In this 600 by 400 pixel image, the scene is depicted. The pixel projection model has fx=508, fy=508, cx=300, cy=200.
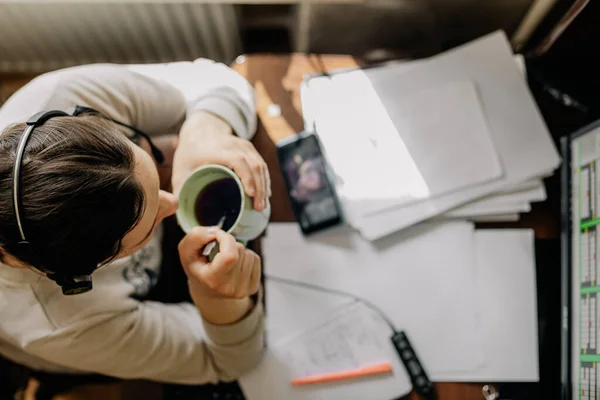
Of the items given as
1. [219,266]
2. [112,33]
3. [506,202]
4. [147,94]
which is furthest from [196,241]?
[112,33]

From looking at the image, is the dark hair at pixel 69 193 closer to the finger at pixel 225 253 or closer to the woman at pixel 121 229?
the woman at pixel 121 229

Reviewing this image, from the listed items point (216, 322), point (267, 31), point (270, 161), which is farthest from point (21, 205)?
point (267, 31)

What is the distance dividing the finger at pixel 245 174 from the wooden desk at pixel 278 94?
0.58 feet

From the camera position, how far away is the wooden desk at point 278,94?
2.65 feet

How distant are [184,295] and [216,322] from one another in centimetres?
12

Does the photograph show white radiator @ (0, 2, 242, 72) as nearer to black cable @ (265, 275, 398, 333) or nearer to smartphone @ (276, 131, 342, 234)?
smartphone @ (276, 131, 342, 234)

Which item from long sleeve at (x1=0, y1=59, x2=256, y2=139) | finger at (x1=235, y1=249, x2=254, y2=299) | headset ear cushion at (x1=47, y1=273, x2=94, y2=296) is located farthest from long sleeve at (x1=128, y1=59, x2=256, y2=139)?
headset ear cushion at (x1=47, y1=273, x2=94, y2=296)

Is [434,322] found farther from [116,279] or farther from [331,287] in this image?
[116,279]

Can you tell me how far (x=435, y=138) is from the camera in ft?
2.62

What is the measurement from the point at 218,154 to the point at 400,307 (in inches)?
14.6

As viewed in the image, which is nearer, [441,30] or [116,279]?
[116,279]

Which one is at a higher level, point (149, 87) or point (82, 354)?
point (149, 87)

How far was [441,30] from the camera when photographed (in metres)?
1.09

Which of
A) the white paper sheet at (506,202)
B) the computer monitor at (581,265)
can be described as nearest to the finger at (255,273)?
the white paper sheet at (506,202)
